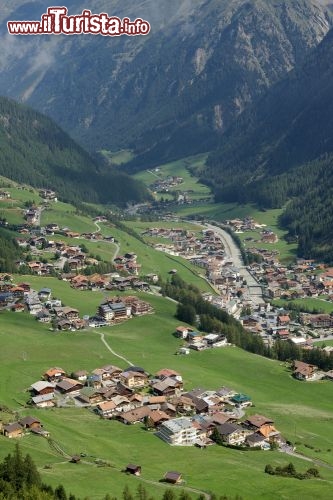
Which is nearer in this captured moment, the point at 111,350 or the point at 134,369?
the point at 134,369

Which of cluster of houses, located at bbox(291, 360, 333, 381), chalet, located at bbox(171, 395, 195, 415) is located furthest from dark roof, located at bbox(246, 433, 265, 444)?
cluster of houses, located at bbox(291, 360, 333, 381)

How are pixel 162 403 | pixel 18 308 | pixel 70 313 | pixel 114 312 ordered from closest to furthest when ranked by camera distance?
pixel 162 403 < pixel 70 313 < pixel 18 308 < pixel 114 312

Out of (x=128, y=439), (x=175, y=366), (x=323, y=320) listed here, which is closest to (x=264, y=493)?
(x=128, y=439)

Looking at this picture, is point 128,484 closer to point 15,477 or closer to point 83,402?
point 15,477

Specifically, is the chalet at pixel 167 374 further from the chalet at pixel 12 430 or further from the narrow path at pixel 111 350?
the chalet at pixel 12 430

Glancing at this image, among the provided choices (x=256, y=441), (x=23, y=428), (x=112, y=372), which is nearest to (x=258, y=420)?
(x=256, y=441)

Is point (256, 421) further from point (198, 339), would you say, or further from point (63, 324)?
point (63, 324)

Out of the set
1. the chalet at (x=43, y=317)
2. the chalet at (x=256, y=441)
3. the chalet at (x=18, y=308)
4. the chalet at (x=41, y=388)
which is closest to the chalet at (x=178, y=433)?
the chalet at (x=256, y=441)
